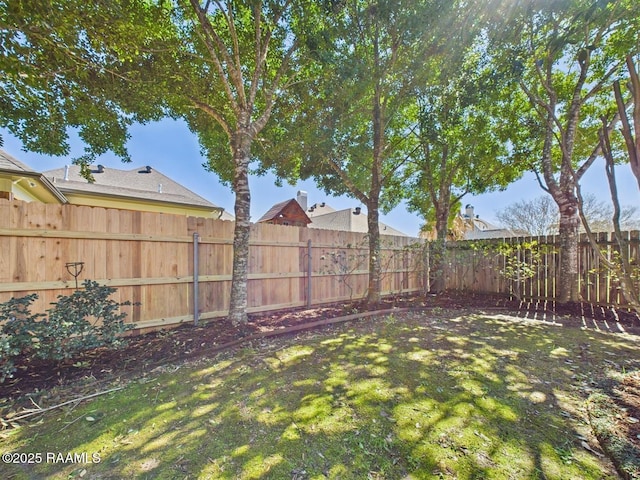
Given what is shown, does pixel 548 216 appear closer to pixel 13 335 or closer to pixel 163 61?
pixel 163 61

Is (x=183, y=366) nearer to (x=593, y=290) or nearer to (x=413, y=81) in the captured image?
(x=413, y=81)

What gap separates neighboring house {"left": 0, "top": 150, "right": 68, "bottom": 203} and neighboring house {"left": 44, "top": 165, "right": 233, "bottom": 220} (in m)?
2.06

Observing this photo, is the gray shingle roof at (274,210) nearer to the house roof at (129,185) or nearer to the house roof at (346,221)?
the house roof at (129,185)

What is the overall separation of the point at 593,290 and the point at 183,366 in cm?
798

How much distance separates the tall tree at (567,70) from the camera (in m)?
5.03

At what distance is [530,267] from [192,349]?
7.45 metres

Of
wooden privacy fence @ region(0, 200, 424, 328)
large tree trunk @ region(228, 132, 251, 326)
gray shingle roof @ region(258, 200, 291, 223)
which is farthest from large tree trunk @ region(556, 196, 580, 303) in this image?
gray shingle roof @ region(258, 200, 291, 223)

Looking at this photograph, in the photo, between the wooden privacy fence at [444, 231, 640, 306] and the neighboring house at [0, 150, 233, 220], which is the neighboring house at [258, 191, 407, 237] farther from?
the wooden privacy fence at [444, 231, 640, 306]

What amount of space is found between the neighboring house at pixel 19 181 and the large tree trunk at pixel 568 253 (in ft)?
38.2

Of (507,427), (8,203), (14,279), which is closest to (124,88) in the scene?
(8,203)

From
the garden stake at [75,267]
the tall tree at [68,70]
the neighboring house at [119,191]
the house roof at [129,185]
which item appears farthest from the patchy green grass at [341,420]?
the house roof at [129,185]

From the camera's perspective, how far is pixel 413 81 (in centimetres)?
519

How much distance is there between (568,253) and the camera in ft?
19.2

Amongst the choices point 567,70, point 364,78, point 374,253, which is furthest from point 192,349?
point 567,70
